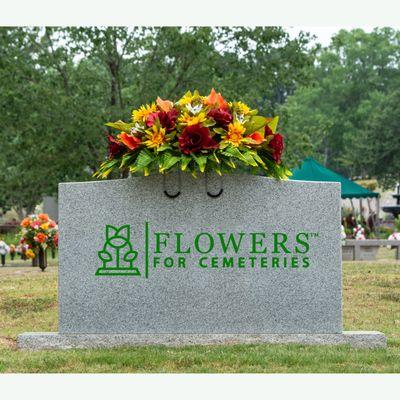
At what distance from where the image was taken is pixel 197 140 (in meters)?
7.96

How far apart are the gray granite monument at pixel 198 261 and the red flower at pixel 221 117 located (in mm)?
521

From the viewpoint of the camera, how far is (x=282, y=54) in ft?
80.1

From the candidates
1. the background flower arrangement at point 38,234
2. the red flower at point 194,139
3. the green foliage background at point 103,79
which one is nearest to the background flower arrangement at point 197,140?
the red flower at point 194,139

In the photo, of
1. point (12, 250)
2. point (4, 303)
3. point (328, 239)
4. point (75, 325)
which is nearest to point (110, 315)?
point (75, 325)

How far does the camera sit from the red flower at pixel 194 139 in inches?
312

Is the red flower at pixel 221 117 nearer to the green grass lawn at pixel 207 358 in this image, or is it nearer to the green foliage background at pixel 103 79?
the green grass lawn at pixel 207 358

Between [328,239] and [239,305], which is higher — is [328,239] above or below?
above

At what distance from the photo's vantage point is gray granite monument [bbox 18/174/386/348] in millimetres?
8125

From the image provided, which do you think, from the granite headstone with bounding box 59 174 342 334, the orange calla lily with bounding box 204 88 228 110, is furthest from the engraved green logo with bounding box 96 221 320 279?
the orange calla lily with bounding box 204 88 228 110

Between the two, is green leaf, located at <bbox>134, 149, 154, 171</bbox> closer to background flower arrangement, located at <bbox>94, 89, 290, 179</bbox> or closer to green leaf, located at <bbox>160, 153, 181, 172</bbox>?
background flower arrangement, located at <bbox>94, 89, 290, 179</bbox>

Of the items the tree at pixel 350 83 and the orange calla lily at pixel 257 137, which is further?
the tree at pixel 350 83

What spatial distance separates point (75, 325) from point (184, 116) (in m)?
2.30

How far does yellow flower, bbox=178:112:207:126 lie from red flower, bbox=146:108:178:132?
8cm

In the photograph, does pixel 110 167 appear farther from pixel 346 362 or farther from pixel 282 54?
pixel 282 54
